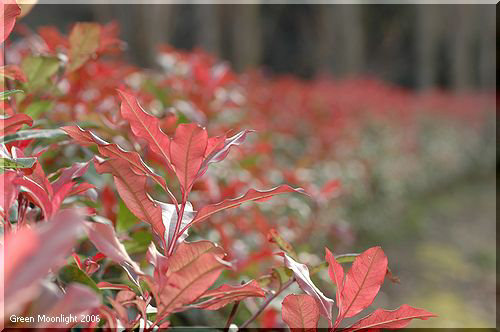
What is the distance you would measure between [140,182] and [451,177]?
884cm

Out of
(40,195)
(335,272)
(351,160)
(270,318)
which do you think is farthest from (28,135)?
(351,160)

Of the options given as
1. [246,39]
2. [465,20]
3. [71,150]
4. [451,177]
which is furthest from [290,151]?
[465,20]

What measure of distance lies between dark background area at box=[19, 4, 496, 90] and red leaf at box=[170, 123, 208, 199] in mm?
5376

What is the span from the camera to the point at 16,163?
0.65 m

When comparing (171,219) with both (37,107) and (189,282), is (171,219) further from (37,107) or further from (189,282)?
(37,107)

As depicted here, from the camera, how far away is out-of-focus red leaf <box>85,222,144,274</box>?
1.80 ft

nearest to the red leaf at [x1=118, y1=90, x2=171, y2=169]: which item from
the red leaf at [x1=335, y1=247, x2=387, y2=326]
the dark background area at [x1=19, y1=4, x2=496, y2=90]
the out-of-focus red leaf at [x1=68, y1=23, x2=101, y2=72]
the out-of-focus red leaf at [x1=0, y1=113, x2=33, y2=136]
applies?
the out-of-focus red leaf at [x1=0, y1=113, x2=33, y2=136]

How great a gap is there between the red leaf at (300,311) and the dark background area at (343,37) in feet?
17.8

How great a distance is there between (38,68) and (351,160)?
4025mm

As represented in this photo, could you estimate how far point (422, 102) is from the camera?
944cm

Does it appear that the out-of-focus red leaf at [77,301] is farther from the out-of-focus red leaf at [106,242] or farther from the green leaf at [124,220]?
the green leaf at [124,220]

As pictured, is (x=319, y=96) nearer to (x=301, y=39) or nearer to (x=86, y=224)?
(x=86, y=224)

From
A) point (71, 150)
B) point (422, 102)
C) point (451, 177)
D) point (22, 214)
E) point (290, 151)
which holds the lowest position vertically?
point (451, 177)

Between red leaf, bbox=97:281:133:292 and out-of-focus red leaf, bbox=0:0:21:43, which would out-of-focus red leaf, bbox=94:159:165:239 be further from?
out-of-focus red leaf, bbox=0:0:21:43
